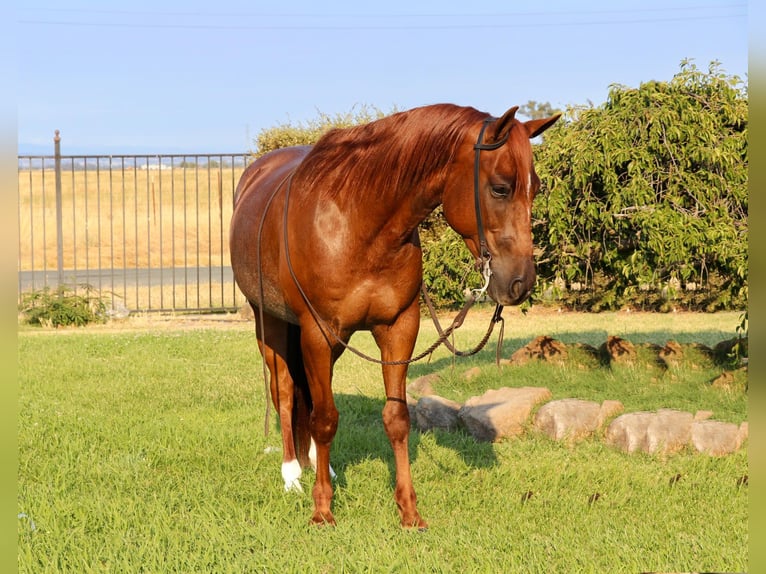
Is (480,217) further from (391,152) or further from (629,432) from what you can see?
(629,432)

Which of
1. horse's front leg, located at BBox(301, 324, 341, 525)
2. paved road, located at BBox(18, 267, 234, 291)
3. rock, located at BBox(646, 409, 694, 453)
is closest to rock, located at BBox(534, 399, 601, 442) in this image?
rock, located at BBox(646, 409, 694, 453)

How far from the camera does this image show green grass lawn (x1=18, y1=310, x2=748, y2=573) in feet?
13.5

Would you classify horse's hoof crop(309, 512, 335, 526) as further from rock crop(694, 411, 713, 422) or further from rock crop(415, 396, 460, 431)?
rock crop(694, 411, 713, 422)

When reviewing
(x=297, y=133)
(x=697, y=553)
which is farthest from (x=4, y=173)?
(x=297, y=133)

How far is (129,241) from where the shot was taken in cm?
3331

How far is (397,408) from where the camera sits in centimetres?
471

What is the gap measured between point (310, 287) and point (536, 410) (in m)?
3.11

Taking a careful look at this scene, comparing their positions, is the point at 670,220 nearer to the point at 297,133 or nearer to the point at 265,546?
the point at 265,546

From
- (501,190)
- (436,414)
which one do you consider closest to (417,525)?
(501,190)

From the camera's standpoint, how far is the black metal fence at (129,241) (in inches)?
602

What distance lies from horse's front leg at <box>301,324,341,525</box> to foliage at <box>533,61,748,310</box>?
360 centimetres

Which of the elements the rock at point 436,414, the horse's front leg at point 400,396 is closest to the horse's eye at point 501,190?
the horse's front leg at point 400,396

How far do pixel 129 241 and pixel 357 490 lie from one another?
29.9 meters

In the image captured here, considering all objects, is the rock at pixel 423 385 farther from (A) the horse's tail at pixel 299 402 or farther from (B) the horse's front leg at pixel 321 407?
(B) the horse's front leg at pixel 321 407
